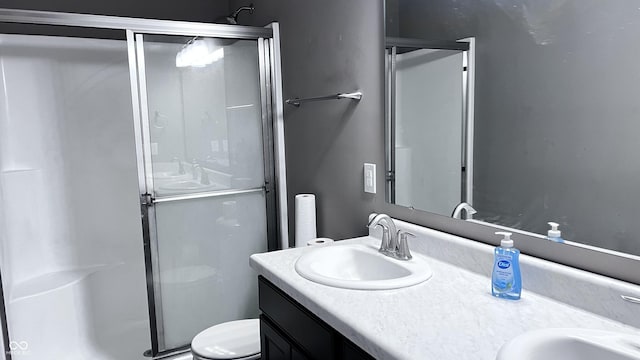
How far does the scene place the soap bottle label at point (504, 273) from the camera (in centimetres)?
125

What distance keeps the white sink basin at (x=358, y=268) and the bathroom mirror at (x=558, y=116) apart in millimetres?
290

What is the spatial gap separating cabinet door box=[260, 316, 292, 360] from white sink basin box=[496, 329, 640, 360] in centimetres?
74

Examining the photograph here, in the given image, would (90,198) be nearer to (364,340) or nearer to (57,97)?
(57,97)

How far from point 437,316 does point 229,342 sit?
1170 mm

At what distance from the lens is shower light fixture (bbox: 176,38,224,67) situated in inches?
95.8

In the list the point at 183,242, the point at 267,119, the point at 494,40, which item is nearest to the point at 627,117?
the point at 494,40

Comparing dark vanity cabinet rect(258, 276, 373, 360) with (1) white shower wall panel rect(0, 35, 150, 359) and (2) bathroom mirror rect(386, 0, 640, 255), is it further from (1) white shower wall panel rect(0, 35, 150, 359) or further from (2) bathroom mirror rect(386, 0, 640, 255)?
(1) white shower wall panel rect(0, 35, 150, 359)

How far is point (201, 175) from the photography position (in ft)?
8.38

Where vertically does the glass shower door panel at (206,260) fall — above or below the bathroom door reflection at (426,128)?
below

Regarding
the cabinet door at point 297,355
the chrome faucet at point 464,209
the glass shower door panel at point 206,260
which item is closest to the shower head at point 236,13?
the glass shower door panel at point 206,260

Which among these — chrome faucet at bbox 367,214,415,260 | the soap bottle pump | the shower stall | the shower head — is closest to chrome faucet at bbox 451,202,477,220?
chrome faucet at bbox 367,214,415,260

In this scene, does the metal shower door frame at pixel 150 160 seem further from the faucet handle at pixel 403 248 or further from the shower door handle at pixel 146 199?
the faucet handle at pixel 403 248

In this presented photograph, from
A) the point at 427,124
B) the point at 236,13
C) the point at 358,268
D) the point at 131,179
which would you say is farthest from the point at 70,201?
the point at 427,124

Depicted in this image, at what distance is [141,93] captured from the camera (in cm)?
231
